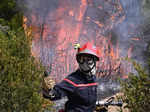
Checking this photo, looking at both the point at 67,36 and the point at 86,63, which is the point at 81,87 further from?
the point at 67,36

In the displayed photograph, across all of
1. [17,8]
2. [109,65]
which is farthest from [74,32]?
[17,8]

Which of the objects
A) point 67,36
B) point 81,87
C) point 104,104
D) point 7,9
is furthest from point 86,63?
point 7,9

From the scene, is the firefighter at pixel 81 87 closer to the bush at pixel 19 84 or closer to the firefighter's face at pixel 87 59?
the firefighter's face at pixel 87 59

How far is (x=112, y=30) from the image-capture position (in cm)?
873

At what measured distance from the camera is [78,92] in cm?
322

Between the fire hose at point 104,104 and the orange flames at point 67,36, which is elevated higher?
the orange flames at point 67,36

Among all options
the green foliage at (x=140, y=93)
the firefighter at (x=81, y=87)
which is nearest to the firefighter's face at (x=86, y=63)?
the firefighter at (x=81, y=87)

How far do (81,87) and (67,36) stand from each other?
210 inches

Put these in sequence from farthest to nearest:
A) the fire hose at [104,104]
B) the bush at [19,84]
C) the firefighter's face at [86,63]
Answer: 1. the fire hose at [104,104]
2. the firefighter's face at [86,63]
3. the bush at [19,84]

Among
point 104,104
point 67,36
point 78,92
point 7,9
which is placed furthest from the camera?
point 7,9

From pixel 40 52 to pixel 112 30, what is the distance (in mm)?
2532

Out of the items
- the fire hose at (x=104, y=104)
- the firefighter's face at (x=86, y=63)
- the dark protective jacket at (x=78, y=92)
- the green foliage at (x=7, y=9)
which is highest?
the green foliage at (x=7, y=9)

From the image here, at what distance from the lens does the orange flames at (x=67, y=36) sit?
8281 millimetres

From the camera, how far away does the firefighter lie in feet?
10.3
